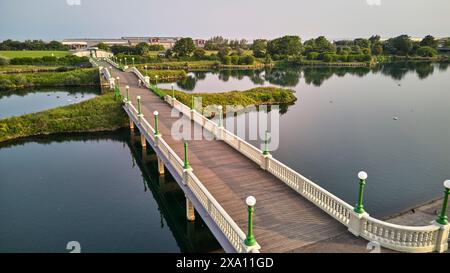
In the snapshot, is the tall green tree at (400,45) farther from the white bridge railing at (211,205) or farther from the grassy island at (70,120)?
the white bridge railing at (211,205)

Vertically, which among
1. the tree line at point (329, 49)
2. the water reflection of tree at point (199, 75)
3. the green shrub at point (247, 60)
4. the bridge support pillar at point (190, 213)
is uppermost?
the tree line at point (329, 49)

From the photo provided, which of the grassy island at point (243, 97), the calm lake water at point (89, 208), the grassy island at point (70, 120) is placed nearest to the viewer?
the calm lake water at point (89, 208)

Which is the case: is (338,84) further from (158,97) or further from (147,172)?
(147,172)

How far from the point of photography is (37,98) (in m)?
49.1

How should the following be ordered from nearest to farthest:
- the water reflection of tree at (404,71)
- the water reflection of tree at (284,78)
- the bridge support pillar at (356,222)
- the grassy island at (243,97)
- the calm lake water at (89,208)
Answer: the bridge support pillar at (356,222) → the calm lake water at (89,208) → the grassy island at (243,97) → the water reflection of tree at (284,78) → the water reflection of tree at (404,71)

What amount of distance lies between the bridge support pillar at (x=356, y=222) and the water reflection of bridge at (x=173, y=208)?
19.5 feet

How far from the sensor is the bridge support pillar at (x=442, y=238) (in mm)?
8828

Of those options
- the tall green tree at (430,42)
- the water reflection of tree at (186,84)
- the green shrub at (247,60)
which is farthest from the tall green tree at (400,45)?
the water reflection of tree at (186,84)

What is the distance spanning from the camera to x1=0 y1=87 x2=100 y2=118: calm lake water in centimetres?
4060

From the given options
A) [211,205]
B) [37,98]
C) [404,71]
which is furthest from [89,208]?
[404,71]

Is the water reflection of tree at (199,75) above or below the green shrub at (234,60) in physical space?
below

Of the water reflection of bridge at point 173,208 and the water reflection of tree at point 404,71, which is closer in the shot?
the water reflection of bridge at point 173,208

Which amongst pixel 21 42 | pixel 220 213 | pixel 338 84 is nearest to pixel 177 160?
pixel 220 213

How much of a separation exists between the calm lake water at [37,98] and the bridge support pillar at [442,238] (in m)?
41.8
